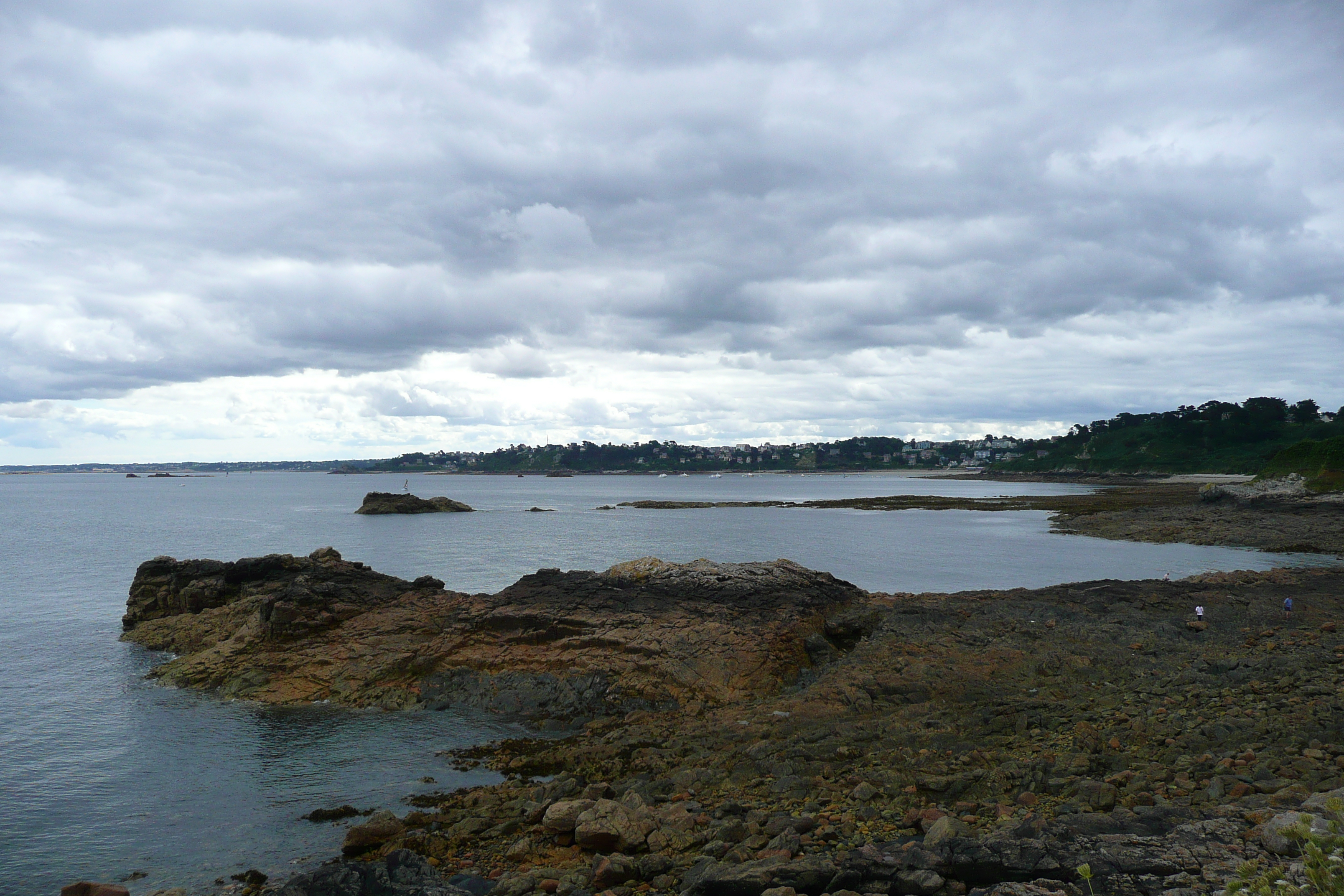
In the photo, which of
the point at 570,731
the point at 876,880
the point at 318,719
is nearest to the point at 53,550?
the point at 318,719

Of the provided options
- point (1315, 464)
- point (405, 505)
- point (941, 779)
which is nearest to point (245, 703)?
point (941, 779)

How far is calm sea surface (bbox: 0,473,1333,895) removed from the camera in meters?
12.9

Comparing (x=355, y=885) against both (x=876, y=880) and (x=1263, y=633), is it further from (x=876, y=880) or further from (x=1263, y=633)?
(x=1263, y=633)

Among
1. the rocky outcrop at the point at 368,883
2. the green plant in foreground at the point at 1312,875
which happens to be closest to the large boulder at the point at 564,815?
the rocky outcrop at the point at 368,883

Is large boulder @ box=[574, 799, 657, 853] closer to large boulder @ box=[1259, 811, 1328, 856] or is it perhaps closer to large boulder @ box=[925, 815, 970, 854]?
large boulder @ box=[925, 815, 970, 854]

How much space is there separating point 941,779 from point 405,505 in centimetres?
9831

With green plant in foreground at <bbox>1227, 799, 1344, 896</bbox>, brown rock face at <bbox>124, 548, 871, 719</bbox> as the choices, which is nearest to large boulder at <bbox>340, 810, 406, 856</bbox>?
brown rock face at <bbox>124, 548, 871, 719</bbox>

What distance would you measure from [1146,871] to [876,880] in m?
2.69

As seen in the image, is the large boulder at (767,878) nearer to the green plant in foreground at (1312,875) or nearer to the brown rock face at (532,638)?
the green plant in foreground at (1312,875)

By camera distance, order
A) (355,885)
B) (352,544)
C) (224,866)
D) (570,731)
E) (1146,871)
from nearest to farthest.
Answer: (1146,871)
(355,885)
(224,866)
(570,731)
(352,544)

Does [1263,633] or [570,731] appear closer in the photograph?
[570,731]

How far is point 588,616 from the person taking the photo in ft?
71.4

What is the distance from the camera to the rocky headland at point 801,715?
8711 mm

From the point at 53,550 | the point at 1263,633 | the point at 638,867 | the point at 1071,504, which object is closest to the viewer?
the point at 638,867
